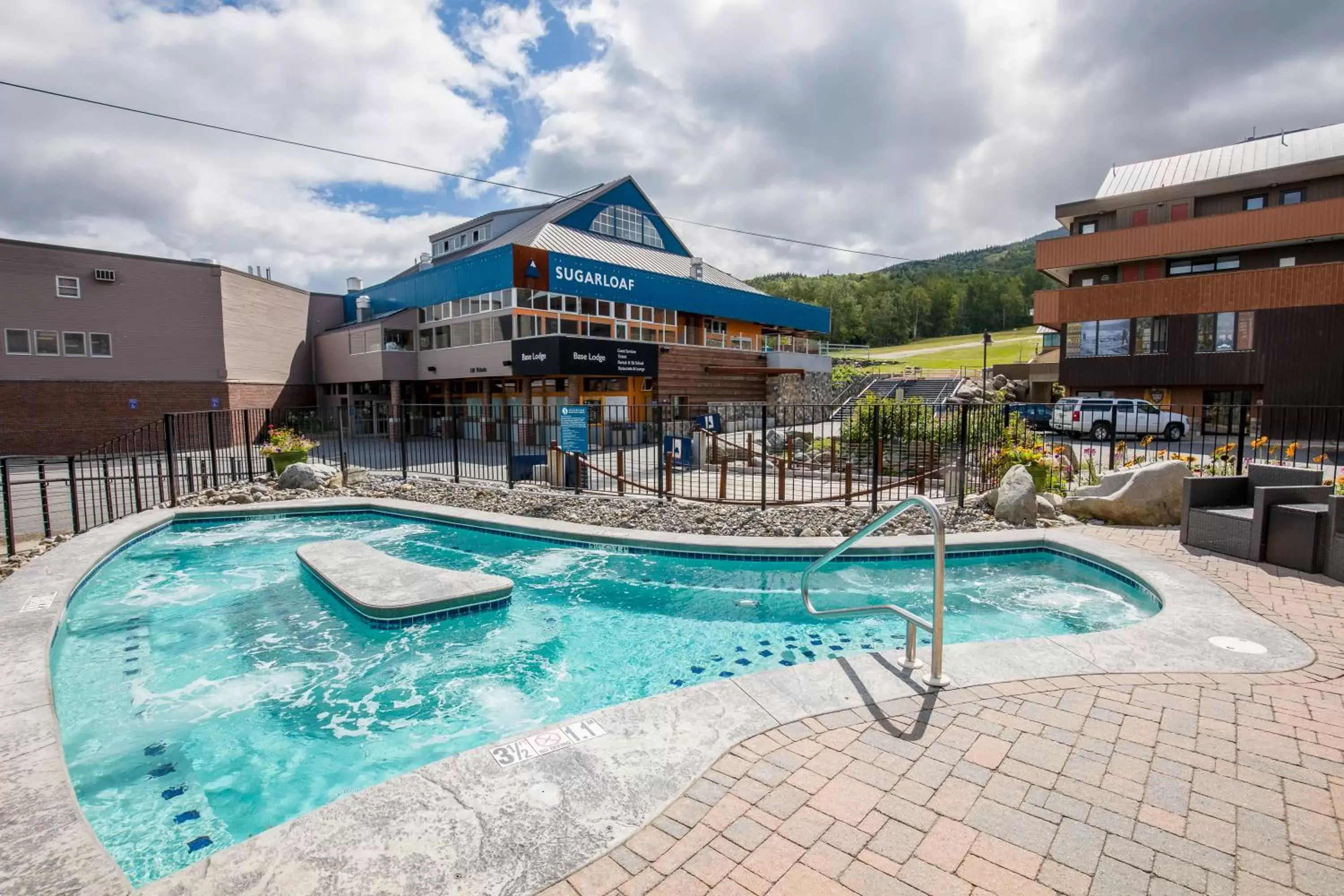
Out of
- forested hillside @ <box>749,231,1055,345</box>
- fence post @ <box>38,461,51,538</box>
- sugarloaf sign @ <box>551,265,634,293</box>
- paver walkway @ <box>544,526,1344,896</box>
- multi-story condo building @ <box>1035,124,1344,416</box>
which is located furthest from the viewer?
forested hillside @ <box>749,231,1055,345</box>

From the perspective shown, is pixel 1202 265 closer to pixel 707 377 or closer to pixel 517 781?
pixel 707 377

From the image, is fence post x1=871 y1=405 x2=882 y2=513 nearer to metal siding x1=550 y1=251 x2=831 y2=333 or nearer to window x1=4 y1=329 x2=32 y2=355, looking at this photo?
metal siding x1=550 y1=251 x2=831 y2=333

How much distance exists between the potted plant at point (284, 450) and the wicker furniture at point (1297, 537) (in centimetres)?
1642

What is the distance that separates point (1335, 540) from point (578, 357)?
1847 centimetres

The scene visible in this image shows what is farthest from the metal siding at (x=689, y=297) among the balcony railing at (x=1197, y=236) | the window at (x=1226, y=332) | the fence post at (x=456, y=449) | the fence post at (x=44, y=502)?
the window at (x=1226, y=332)

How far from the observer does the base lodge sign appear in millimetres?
20797

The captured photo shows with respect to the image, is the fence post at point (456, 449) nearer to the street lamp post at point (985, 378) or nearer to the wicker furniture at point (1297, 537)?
the wicker furniture at point (1297, 537)

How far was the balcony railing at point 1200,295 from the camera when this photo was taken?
22.0m

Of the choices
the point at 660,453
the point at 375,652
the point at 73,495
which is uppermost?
the point at 660,453

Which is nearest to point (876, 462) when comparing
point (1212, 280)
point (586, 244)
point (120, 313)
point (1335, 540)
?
point (1335, 540)

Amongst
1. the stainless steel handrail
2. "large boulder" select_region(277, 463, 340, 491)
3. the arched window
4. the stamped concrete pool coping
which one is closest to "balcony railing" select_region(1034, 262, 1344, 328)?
the arched window

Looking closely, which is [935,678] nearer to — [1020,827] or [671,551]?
[1020,827]

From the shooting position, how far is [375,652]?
5.84 metres

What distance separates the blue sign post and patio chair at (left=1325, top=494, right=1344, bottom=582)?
9684 millimetres
